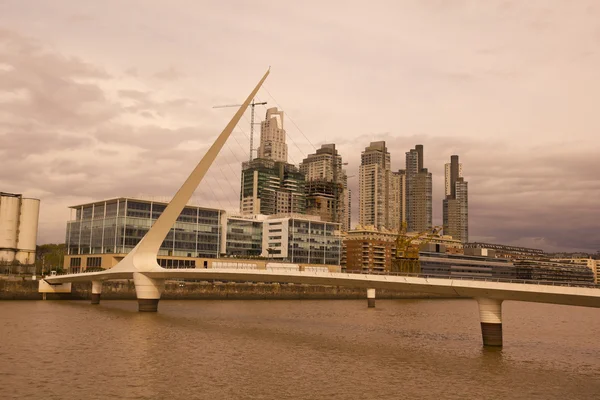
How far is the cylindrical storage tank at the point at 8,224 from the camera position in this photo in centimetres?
8969

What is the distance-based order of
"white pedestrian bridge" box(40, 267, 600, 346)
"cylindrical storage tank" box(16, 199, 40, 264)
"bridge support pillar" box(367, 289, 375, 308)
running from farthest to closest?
"cylindrical storage tank" box(16, 199, 40, 264) → "bridge support pillar" box(367, 289, 375, 308) → "white pedestrian bridge" box(40, 267, 600, 346)

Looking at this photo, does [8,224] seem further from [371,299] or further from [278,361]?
[278,361]

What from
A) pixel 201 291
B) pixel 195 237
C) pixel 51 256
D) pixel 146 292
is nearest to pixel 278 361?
pixel 146 292

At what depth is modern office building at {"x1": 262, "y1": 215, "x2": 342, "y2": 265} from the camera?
120250 millimetres

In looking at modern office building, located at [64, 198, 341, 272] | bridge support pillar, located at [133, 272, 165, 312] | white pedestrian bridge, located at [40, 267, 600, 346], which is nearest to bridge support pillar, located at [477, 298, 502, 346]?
white pedestrian bridge, located at [40, 267, 600, 346]

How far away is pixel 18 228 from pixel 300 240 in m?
53.4

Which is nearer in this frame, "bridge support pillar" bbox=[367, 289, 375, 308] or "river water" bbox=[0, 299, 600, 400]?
"river water" bbox=[0, 299, 600, 400]

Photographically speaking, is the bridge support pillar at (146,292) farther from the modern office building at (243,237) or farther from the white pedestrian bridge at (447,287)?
the modern office building at (243,237)

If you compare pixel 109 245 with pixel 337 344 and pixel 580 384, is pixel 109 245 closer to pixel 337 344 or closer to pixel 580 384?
pixel 337 344

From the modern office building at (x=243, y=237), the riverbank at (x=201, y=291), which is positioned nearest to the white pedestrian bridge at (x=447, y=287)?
the riverbank at (x=201, y=291)

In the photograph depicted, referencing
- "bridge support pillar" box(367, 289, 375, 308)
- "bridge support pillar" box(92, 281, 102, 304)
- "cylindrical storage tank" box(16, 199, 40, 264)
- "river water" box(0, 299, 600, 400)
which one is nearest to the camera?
"river water" box(0, 299, 600, 400)

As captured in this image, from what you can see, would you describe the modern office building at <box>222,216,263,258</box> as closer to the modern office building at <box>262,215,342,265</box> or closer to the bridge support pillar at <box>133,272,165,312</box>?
the modern office building at <box>262,215,342,265</box>

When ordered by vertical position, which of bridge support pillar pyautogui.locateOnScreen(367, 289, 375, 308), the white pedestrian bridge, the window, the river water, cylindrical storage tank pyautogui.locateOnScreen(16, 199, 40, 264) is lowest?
the river water

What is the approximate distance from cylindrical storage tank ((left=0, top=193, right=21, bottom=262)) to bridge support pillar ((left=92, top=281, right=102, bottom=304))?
2815 cm
